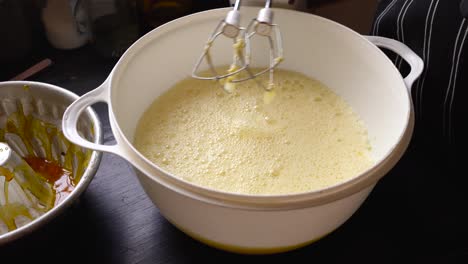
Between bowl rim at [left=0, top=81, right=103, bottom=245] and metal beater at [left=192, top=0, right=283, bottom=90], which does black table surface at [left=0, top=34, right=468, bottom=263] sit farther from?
metal beater at [left=192, top=0, right=283, bottom=90]

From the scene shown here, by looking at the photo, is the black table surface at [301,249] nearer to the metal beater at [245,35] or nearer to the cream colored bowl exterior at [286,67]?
the cream colored bowl exterior at [286,67]

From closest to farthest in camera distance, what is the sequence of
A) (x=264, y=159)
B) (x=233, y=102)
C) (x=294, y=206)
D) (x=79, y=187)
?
(x=294, y=206)
(x=79, y=187)
(x=264, y=159)
(x=233, y=102)

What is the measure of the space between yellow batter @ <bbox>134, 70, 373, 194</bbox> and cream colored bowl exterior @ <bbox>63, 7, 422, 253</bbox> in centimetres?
3

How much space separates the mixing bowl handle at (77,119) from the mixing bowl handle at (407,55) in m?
0.43

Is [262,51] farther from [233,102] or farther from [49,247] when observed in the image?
[49,247]

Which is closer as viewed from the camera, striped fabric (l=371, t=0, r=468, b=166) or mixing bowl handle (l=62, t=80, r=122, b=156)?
mixing bowl handle (l=62, t=80, r=122, b=156)

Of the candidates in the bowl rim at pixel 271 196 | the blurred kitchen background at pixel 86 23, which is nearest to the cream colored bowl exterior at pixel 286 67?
the bowl rim at pixel 271 196

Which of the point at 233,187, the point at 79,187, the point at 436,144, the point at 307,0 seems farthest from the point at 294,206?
the point at 307,0

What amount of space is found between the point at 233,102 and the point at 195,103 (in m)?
0.07

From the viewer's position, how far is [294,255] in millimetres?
699

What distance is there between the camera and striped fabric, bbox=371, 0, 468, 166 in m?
0.70

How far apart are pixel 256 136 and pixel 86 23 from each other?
52 cm

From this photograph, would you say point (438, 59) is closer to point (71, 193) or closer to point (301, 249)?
point (301, 249)

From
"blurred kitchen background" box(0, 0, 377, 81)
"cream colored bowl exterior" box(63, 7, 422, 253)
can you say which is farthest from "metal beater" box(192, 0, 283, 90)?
"blurred kitchen background" box(0, 0, 377, 81)
